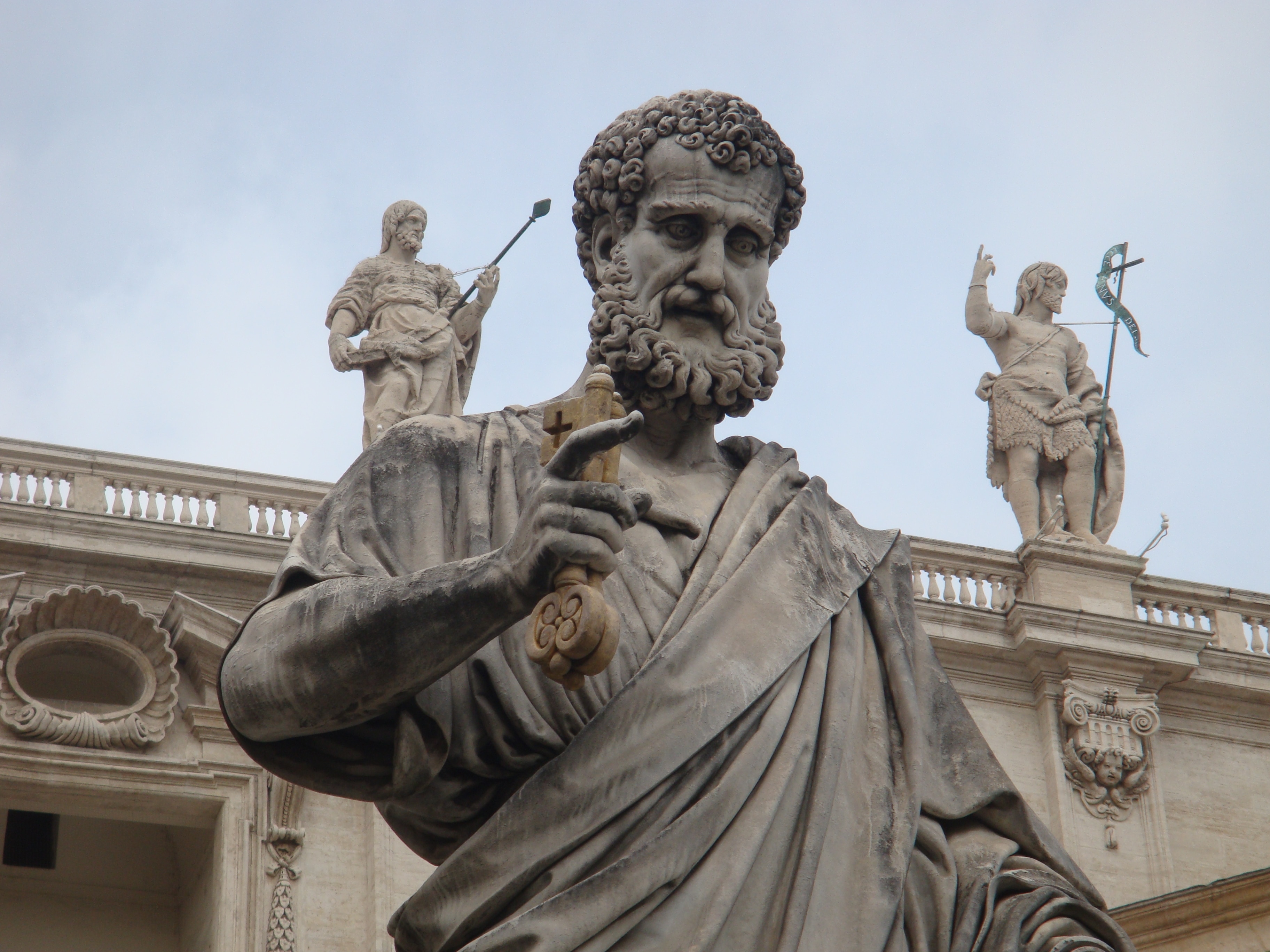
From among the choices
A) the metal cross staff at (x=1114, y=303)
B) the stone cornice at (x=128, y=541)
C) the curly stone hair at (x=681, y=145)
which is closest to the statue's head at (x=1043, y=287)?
the metal cross staff at (x=1114, y=303)

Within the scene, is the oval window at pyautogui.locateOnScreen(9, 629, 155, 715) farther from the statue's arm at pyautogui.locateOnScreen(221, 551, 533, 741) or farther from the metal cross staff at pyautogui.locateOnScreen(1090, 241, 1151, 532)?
the statue's arm at pyautogui.locateOnScreen(221, 551, 533, 741)

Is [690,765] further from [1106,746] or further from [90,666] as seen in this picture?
[1106,746]

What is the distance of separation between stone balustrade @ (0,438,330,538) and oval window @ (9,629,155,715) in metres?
0.99

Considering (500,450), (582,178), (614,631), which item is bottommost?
(614,631)

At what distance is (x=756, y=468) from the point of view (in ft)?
10.8

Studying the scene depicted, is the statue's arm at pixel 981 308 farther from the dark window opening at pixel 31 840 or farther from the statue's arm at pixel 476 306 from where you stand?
the dark window opening at pixel 31 840

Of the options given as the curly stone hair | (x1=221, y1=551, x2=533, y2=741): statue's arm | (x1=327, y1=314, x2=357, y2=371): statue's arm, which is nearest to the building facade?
(x1=327, y1=314, x2=357, y2=371): statue's arm

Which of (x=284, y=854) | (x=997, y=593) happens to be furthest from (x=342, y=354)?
(x=997, y=593)

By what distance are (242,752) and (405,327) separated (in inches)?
126

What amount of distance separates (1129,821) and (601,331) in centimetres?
1681

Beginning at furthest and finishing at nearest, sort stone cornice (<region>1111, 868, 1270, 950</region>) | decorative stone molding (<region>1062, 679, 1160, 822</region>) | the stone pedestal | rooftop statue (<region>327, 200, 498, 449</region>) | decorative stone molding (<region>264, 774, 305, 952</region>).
→ the stone pedestal → decorative stone molding (<region>1062, 679, 1160, 822</region>) → rooftop statue (<region>327, 200, 498, 449</region>) → decorative stone molding (<region>264, 774, 305, 952</region>) → stone cornice (<region>1111, 868, 1270, 950</region>)

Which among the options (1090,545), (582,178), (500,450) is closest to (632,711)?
(500,450)

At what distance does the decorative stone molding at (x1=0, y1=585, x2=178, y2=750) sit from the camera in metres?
17.4

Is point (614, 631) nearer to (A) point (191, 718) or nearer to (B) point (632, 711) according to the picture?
(B) point (632, 711)
